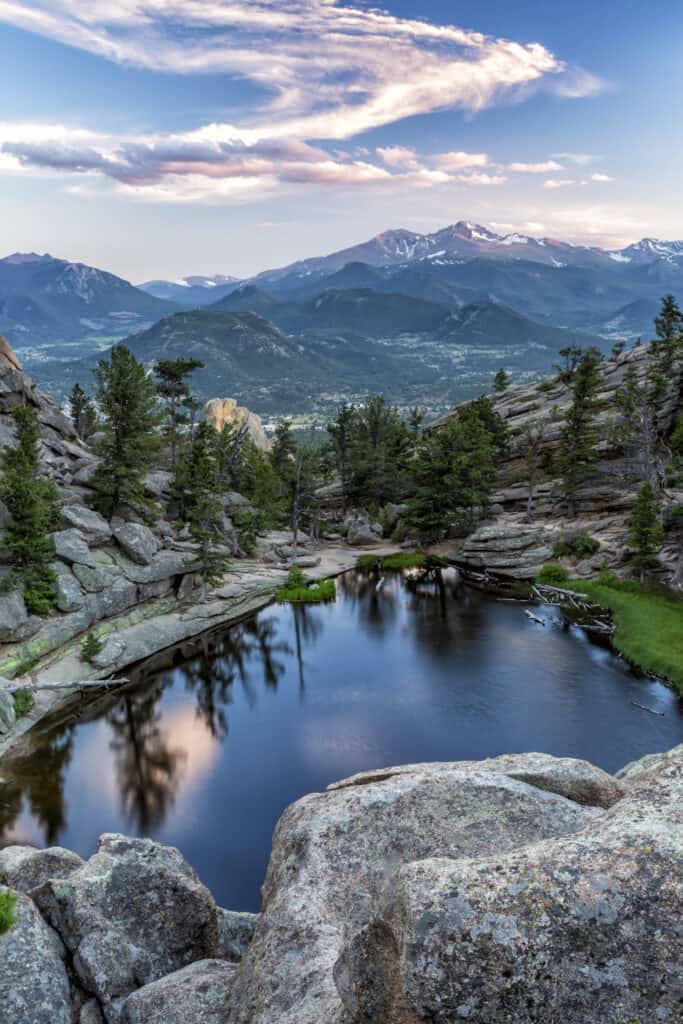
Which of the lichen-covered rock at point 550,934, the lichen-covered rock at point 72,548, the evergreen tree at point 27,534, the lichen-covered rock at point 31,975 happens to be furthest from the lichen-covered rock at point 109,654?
the lichen-covered rock at point 550,934

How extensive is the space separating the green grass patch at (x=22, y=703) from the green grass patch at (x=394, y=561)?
133 ft

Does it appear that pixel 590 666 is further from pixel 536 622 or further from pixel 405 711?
pixel 405 711

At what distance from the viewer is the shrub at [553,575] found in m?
55.9

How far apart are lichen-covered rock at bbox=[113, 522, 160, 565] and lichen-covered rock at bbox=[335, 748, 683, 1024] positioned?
4745 cm

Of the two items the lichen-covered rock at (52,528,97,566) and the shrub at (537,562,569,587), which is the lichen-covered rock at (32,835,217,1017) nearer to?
the lichen-covered rock at (52,528,97,566)

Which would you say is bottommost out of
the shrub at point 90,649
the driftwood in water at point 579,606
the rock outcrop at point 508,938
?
the driftwood in water at point 579,606

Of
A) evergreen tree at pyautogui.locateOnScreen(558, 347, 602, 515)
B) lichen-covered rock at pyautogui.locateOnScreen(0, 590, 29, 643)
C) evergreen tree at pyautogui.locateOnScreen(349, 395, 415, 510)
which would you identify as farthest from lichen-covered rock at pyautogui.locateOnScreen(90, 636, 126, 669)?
evergreen tree at pyautogui.locateOnScreen(558, 347, 602, 515)

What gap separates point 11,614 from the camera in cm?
3891

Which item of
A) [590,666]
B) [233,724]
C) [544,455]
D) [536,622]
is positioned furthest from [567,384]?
[233,724]

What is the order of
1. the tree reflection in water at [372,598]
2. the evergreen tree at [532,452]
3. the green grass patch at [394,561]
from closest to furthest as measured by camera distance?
the tree reflection in water at [372,598], the green grass patch at [394,561], the evergreen tree at [532,452]

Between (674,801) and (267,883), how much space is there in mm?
7654

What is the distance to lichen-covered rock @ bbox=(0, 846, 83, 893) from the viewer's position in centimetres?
1527

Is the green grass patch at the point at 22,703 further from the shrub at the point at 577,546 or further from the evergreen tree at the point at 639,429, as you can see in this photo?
the evergreen tree at the point at 639,429

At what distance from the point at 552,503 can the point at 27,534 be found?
5569cm
